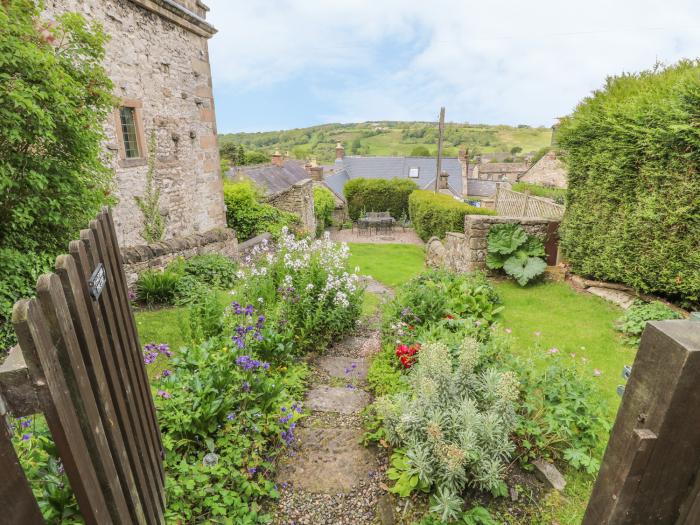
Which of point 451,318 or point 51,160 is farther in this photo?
point 451,318

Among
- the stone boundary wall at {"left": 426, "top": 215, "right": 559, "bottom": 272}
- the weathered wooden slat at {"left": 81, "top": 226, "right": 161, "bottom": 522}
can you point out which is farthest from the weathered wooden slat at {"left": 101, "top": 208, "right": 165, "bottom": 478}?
the stone boundary wall at {"left": 426, "top": 215, "right": 559, "bottom": 272}

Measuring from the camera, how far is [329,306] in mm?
5203

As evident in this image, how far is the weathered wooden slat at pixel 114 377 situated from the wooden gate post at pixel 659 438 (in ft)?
6.04

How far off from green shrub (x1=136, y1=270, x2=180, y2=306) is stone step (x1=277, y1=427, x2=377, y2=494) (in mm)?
4245

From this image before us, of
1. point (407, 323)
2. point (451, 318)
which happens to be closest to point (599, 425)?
point (451, 318)

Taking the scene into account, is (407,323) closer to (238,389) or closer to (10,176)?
(238,389)

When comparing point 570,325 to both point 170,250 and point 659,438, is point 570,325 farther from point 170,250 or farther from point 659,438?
point 170,250

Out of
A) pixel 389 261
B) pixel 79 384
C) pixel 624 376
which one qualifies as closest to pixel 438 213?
pixel 389 261

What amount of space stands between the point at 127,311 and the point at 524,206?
48.8ft

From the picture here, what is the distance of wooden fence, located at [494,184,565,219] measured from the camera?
41.2 ft

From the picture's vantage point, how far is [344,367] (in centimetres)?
464

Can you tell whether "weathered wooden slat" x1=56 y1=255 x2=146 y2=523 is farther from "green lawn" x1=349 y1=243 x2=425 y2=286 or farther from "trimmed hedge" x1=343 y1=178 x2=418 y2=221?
"trimmed hedge" x1=343 y1=178 x2=418 y2=221

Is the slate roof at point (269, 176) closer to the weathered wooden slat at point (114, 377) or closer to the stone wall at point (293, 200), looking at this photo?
the stone wall at point (293, 200)

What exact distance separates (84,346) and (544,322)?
613cm
